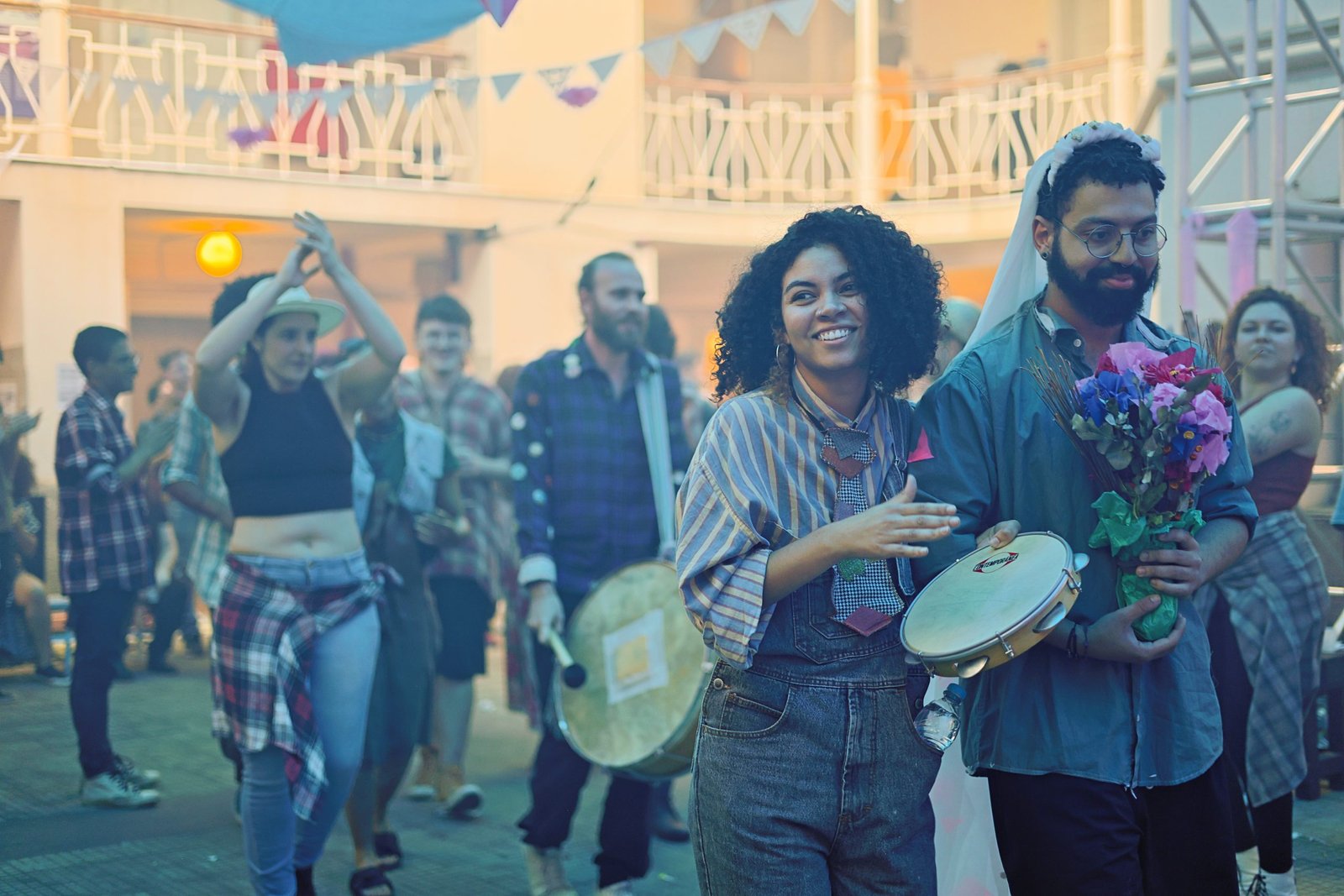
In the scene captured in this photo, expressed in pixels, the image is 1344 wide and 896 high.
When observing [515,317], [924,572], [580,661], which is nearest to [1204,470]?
[924,572]

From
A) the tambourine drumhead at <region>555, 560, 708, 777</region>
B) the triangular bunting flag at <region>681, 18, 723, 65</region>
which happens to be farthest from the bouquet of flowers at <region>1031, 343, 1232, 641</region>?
the triangular bunting flag at <region>681, 18, 723, 65</region>

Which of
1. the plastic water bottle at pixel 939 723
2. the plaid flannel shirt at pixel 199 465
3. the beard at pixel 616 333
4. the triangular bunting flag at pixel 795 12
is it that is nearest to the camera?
the plastic water bottle at pixel 939 723

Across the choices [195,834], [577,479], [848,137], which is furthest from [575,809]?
[848,137]

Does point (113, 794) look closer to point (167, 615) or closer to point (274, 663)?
point (274, 663)

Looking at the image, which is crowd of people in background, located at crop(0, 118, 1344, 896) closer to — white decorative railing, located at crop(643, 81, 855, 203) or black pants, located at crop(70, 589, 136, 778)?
black pants, located at crop(70, 589, 136, 778)

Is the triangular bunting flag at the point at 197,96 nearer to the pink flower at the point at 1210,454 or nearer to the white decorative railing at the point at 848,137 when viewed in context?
the pink flower at the point at 1210,454

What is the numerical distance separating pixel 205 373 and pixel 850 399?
237 centimetres

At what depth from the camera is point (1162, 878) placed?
2.77m

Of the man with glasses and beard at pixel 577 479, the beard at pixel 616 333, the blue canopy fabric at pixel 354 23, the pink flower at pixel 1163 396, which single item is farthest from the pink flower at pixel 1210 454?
the blue canopy fabric at pixel 354 23

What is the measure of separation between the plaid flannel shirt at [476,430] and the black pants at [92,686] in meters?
1.68

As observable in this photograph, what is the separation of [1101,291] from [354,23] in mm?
3371

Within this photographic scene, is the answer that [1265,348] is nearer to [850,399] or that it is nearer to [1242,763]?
[1242,763]

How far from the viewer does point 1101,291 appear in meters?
2.85

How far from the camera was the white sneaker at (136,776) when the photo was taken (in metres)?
6.33
